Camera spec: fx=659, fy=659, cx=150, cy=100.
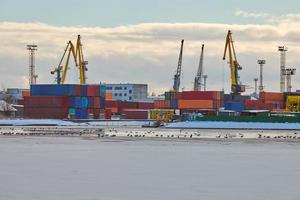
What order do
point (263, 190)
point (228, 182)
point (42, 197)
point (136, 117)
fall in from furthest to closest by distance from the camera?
point (136, 117) < point (228, 182) < point (263, 190) < point (42, 197)

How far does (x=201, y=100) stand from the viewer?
14400 centimetres

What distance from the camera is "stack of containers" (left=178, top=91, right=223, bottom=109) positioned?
472 ft

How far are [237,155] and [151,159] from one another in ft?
17.4

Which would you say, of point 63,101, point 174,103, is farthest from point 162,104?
point 63,101

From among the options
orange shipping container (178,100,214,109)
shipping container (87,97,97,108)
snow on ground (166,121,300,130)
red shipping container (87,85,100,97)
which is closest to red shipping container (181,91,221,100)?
orange shipping container (178,100,214,109)

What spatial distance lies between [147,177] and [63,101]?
363 feet

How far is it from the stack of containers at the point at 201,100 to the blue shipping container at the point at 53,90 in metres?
26.4

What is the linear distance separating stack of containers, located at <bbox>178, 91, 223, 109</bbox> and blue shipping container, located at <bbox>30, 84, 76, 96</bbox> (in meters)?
26.4

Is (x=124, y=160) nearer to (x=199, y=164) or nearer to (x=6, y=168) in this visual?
(x=199, y=164)

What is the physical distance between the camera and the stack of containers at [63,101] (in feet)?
427

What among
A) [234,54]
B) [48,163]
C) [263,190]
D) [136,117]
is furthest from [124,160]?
[234,54]

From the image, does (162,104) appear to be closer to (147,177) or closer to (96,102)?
(96,102)

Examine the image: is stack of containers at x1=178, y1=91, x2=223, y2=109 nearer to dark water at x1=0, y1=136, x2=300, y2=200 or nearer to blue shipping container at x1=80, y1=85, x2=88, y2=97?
blue shipping container at x1=80, y1=85, x2=88, y2=97

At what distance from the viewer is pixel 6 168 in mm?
23453
